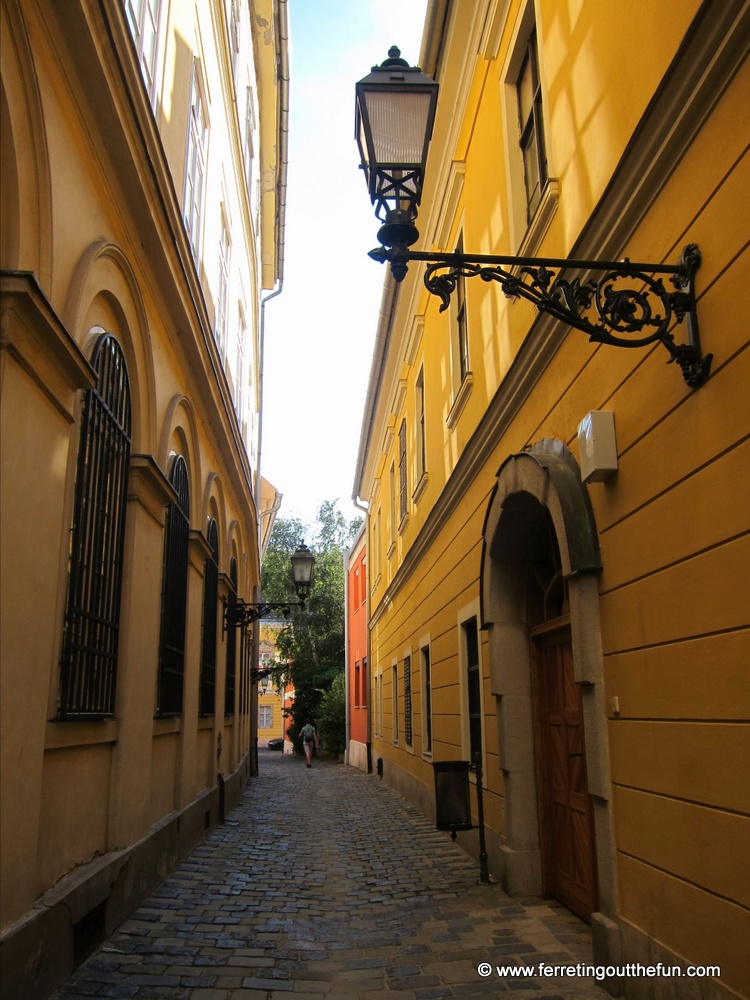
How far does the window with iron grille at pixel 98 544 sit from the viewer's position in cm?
514

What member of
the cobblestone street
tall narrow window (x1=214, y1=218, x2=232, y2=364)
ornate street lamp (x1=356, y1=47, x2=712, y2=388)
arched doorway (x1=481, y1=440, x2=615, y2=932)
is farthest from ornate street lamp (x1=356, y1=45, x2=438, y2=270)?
tall narrow window (x1=214, y1=218, x2=232, y2=364)

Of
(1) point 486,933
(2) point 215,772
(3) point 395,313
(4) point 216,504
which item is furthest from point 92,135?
(3) point 395,313

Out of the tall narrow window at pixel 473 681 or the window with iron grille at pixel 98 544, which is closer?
the window with iron grille at pixel 98 544

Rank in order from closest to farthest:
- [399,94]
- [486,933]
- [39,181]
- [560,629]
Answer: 1. [399,94]
2. [39,181]
3. [486,933]
4. [560,629]

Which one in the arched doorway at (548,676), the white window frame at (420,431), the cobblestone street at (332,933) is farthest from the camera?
the white window frame at (420,431)

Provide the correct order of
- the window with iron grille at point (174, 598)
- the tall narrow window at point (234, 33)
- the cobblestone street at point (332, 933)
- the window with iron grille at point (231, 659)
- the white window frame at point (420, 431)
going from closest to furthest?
the cobblestone street at point (332, 933) → the window with iron grille at point (174, 598) → the tall narrow window at point (234, 33) → the white window frame at point (420, 431) → the window with iron grille at point (231, 659)

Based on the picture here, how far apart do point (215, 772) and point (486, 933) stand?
636cm

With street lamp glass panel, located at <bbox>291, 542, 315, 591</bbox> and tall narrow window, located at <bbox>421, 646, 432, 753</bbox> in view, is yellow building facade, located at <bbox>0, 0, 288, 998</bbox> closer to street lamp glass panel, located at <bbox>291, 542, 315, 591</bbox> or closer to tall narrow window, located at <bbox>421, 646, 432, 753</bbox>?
tall narrow window, located at <bbox>421, 646, 432, 753</bbox>

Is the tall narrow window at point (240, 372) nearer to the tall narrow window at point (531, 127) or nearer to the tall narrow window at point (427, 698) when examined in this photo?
the tall narrow window at point (427, 698)

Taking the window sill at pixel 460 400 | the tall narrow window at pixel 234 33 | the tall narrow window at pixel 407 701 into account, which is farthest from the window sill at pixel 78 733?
the tall narrow window at pixel 407 701

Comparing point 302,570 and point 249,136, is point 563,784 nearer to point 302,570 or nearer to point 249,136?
point 302,570

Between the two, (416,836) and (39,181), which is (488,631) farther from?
(39,181)

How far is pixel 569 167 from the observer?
567 centimetres

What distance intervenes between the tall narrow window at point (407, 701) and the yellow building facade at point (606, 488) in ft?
16.9
